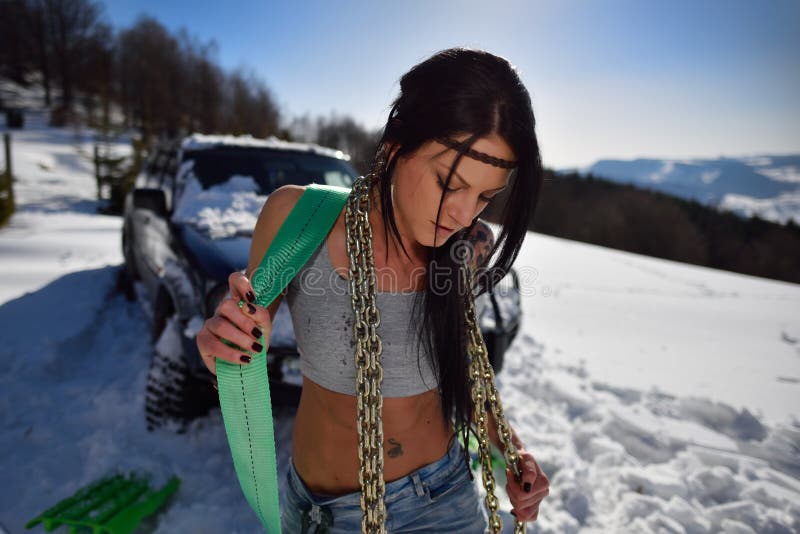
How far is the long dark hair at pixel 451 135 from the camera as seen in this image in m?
0.93

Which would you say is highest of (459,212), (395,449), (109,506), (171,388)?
(459,212)

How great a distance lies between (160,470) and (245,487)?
1.70 m

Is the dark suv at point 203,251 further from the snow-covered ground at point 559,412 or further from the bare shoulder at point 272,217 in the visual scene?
the bare shoulder at point 272,217

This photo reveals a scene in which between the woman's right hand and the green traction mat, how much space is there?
168cm

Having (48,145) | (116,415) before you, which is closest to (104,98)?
(48,145)

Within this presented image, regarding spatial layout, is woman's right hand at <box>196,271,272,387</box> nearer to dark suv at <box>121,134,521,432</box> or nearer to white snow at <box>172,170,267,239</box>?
dark suv at <box>121,134,521,432</box>

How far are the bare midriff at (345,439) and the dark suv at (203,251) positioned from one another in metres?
0.94

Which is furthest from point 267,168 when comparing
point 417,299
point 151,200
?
point 417,299

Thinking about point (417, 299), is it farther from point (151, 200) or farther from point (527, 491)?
point (151, 200)

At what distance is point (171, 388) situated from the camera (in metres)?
2.44

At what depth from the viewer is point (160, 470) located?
2232 millimetres

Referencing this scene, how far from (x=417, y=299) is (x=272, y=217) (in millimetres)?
460

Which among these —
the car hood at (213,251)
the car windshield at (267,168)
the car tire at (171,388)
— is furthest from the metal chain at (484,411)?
the car windshield at (267,168)

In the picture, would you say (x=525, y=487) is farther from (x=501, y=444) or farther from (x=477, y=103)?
(x=477, y=103)
